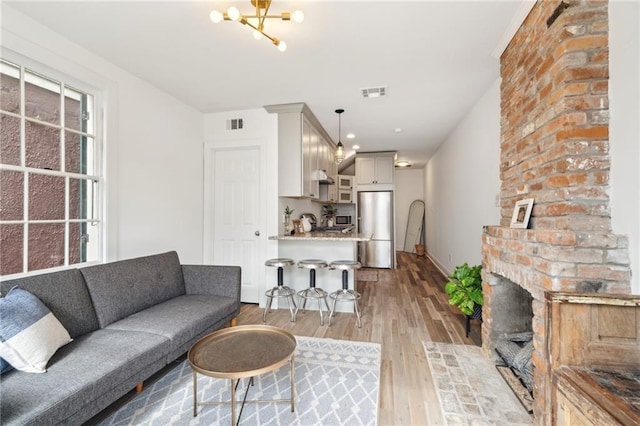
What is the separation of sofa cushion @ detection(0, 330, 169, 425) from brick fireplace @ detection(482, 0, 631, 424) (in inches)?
87.0

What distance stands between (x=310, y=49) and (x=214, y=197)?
2512 mm

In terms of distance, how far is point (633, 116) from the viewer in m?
1.35

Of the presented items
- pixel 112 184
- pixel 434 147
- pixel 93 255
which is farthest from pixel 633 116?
pixel 434 147

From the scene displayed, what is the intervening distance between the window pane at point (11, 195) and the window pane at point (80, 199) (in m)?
0.35

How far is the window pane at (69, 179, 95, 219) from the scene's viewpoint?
244 cm

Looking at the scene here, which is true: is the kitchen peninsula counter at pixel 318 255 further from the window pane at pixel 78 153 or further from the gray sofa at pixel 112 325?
the window pane at pixel 78 153

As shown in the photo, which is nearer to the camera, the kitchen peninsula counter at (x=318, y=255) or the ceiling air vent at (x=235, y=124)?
the kitchen peninsula counter at (x=318, y=255)

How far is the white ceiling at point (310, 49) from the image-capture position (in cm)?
196

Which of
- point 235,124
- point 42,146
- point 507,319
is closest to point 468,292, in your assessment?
point 507,319

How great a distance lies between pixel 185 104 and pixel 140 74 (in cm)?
78

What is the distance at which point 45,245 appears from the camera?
2234mm

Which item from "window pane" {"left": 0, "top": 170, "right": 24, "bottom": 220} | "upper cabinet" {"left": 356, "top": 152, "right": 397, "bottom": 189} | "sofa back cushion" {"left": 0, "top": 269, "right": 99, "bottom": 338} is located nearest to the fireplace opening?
"sofa back cushion" {"left": 0, "top": 269, "right": 99, "bottom": 338}

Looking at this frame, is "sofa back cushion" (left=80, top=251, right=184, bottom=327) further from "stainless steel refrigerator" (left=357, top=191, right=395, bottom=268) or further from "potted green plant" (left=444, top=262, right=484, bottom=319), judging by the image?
"stainless steel refrigerator" (left=357, top=191, right=395, bottom=268)

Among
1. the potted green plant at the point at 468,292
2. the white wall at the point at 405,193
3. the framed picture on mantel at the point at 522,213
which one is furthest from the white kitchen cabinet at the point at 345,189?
the framed picture on mantel at the point at 522,213
